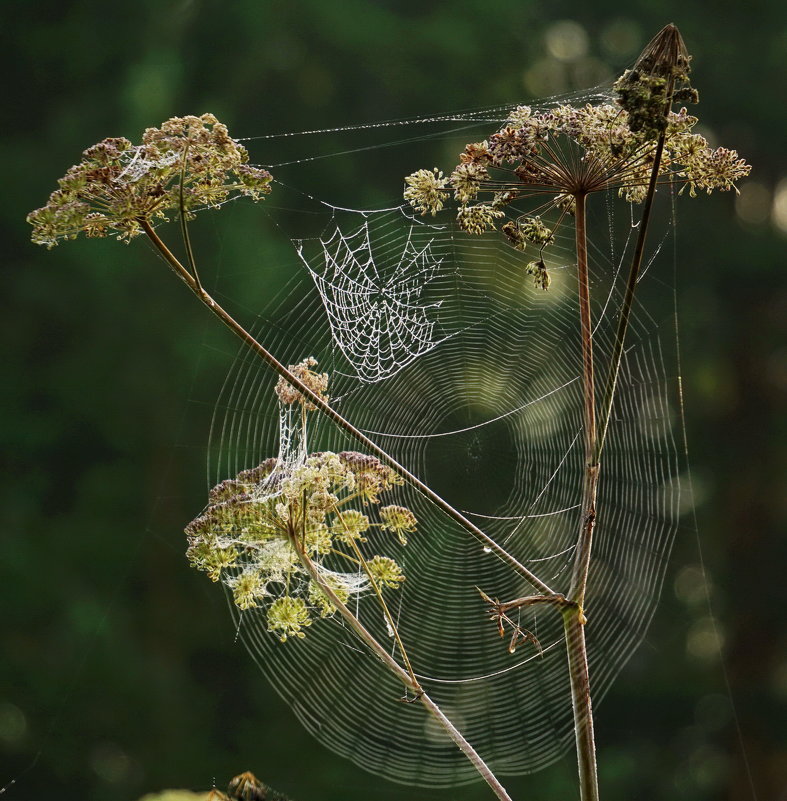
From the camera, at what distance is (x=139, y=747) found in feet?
12.3

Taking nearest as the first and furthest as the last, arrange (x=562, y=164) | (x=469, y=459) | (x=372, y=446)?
(x=372, y=446), (x=562, y=164), (x=469, y=459)

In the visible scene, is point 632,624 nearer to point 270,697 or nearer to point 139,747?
point 270,697

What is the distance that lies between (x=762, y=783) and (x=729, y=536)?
0.91 meters

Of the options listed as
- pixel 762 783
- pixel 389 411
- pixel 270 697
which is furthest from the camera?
pixel 270 697

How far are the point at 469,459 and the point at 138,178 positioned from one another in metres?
1.36

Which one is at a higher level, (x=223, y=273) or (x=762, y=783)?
(x=223, y=273)

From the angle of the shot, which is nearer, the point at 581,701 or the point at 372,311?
the point at 581,701

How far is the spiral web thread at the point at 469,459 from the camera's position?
159 centimetres

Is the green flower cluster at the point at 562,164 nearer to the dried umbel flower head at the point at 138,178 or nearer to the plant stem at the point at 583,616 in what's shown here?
the plant stem at the point at 583,616

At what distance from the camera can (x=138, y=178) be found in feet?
2.46

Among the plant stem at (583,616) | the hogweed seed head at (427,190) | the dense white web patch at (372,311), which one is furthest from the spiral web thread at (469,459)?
the plant stem at (583,616)

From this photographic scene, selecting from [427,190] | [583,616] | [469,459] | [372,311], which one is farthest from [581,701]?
[469,459]

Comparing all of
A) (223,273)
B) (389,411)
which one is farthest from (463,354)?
(223,273)

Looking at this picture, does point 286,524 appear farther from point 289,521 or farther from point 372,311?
point 372,311
